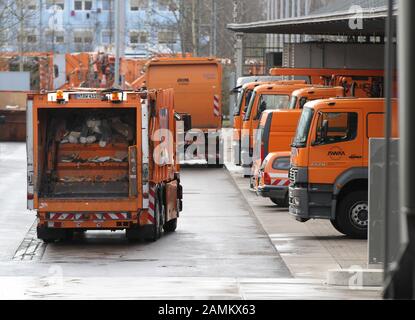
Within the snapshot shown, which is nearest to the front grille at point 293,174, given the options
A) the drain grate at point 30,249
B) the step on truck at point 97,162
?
the step on truck at point 97,162

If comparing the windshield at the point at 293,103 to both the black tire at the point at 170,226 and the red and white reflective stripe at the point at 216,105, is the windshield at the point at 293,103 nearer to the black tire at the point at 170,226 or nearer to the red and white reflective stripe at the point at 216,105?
the black tire at the point at 170,226

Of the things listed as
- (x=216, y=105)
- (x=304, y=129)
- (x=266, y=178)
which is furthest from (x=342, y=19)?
(x=216, y=105)

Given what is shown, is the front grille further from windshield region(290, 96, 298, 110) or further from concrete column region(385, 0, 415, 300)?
concrete column region(385, 0, 415, 300)

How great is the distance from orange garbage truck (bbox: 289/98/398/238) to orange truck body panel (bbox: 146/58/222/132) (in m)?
18.4

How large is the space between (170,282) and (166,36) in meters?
80.1

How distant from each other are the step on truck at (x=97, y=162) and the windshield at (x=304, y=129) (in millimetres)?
2336

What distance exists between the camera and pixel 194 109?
3938cm

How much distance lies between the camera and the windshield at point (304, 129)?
20.9 metres

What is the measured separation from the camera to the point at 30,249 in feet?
66.8

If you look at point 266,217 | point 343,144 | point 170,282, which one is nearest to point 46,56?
point 266,217

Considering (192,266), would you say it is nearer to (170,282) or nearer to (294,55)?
(170,282)

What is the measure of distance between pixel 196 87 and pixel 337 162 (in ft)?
62.3

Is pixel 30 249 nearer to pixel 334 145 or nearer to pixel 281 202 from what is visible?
pixel 334 145

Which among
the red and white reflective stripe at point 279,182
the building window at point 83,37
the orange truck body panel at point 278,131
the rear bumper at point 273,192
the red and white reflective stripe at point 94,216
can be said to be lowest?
the rear bumper at point 273,192
